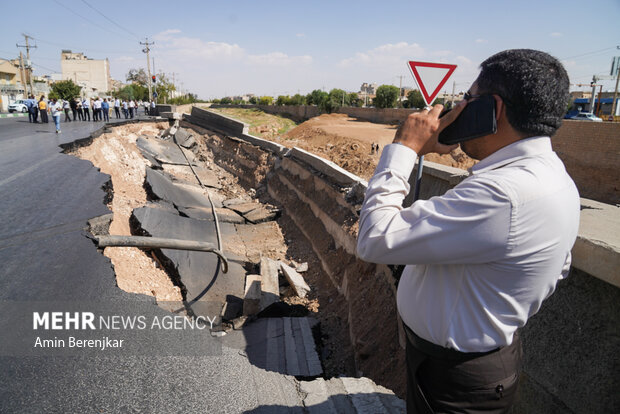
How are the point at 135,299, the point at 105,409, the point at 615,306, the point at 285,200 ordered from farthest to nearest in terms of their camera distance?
the point at 285,200 < the point at 135,299 < the point at 105,409 < the point at 615,306

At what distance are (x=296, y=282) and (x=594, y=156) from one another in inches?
470

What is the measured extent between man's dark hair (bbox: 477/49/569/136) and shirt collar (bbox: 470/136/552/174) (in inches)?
1.3

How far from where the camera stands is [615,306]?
6.32 ft

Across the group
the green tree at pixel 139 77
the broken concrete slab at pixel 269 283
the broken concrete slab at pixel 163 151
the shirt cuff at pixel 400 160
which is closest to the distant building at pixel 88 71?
the green tree at pixel 139 77

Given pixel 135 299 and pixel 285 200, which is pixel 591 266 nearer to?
pixel 135 299

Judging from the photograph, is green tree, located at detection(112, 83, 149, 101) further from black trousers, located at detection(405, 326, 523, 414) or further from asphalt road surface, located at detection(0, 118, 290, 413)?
black trousers, located at detection(405, 326, 523, 414)

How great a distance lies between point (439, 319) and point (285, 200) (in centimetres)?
980

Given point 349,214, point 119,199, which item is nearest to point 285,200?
point 349,214

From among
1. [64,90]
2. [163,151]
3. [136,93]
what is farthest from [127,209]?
[136,93]

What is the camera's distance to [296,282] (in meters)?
6.72

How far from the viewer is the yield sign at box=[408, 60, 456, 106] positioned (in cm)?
399

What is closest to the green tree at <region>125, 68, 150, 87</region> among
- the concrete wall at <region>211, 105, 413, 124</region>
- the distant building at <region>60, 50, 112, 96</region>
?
the distant building at <region>60, 50, 112, 96</region>

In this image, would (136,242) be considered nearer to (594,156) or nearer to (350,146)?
(350,146)

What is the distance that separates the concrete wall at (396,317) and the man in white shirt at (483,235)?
736mm
